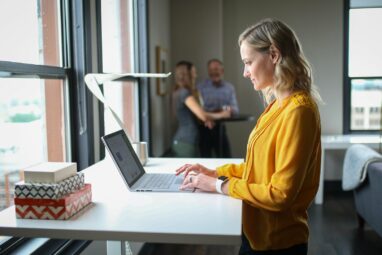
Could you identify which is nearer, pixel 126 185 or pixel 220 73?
pixel 126 185

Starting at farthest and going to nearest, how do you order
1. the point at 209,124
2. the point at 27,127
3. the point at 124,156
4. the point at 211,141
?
the point at 211,141 < the point at 209,124 < the point at 27,127 < the point at 124,156

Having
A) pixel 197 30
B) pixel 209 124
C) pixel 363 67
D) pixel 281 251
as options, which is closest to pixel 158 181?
pixel 281 251

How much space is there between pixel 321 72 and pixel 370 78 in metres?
0.54

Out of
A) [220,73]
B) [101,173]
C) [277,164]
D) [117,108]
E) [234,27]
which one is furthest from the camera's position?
[234,27]

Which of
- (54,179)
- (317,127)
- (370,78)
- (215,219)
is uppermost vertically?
(370,78)

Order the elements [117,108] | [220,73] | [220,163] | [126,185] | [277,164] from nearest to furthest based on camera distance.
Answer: [277,164]
[126,185]
[220,163]
[117,108]
[220,73]

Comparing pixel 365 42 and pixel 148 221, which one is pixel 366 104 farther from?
pixel 148 221

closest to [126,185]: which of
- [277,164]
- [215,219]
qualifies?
[215,219]

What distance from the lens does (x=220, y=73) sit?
454cm

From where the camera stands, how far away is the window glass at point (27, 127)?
1.68 m

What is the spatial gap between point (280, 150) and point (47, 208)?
0.70m

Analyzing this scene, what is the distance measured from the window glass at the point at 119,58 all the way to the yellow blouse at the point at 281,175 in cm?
152

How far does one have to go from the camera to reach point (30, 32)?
1886 millimetres

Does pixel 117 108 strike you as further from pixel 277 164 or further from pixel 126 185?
pixel 277 164
